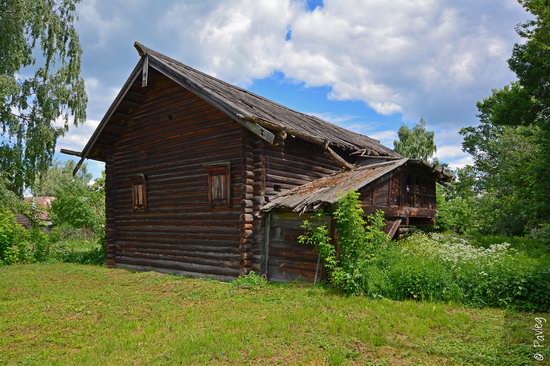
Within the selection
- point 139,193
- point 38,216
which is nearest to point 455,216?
point 139,193

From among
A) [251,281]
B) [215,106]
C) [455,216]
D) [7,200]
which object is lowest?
[251,281]

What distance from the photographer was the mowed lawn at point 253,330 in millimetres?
6055

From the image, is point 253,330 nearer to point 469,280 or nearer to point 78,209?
point 469,280

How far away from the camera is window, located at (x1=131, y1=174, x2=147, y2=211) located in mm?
15641

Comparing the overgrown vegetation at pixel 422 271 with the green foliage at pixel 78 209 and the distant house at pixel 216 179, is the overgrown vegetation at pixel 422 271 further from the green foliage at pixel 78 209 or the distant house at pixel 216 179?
the green foliage at pixel 78 209

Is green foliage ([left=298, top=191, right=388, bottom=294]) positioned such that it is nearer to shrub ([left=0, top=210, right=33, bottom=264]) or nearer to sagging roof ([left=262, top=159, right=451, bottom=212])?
sagging roof ([left=262, top=159, right=451, bottom=212])

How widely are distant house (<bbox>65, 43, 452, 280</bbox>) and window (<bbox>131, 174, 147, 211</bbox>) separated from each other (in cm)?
4

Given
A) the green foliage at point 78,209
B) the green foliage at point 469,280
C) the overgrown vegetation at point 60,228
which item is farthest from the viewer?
the green foliage at point 78,209

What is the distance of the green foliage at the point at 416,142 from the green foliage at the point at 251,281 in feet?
123

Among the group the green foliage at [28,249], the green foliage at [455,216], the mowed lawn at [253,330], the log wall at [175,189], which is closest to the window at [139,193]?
the log wall at [175,189]

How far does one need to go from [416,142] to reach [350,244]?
3959 cm

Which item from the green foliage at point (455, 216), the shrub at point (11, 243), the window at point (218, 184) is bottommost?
the shrub at point (11, 243)

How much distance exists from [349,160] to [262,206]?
17.7ft

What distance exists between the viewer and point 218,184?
517 inches
